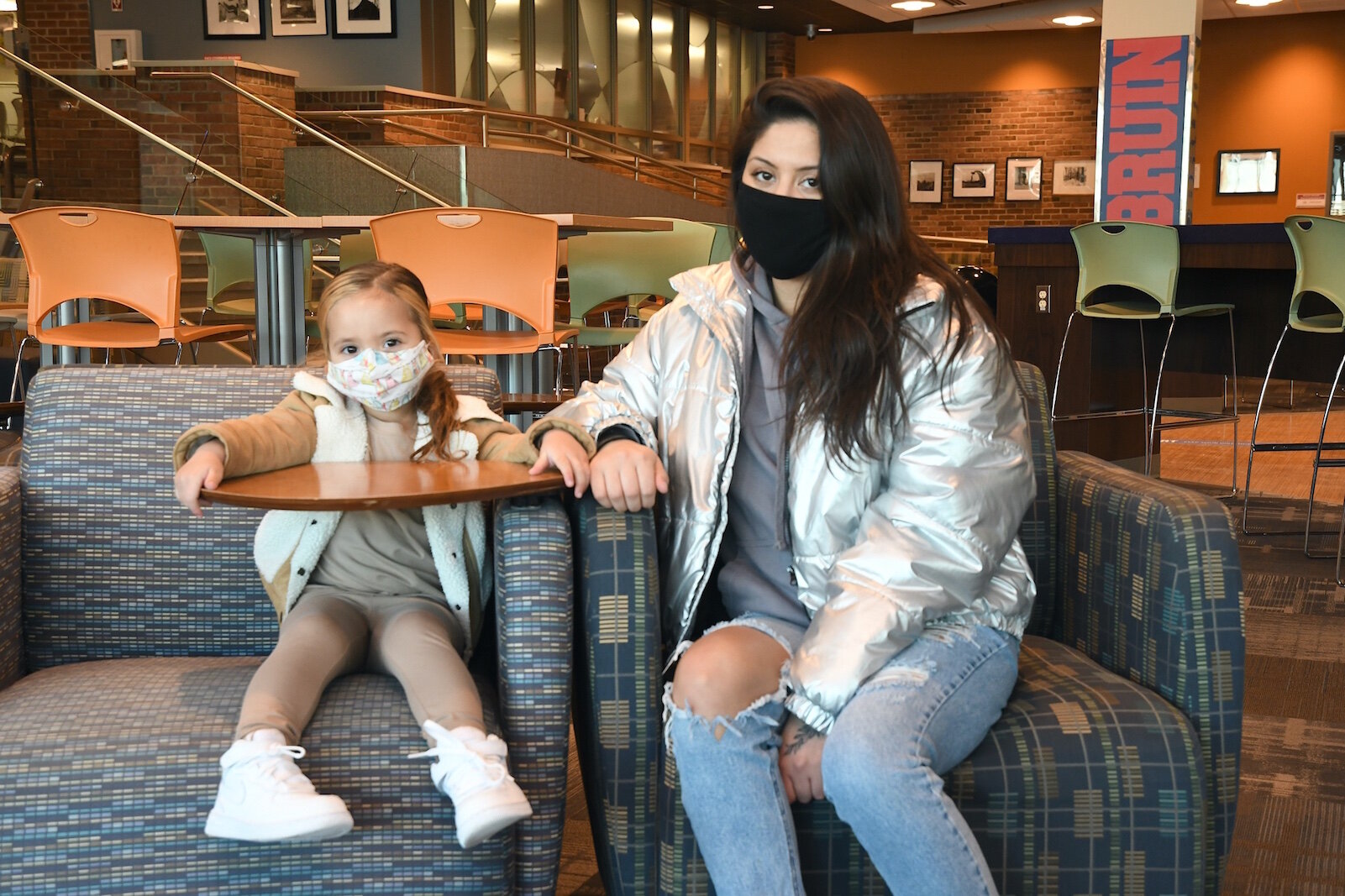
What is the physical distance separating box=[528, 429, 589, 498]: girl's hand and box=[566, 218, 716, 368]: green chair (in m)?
3.28

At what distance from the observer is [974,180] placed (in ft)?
45.9

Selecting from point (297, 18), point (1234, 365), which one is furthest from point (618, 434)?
point (297, 18)

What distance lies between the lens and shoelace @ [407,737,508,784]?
4.54 feet

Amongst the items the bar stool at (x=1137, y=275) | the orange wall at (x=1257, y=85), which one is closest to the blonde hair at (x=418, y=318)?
the bar stool at (x=1137, y=275)

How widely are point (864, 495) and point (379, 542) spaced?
2.14ft

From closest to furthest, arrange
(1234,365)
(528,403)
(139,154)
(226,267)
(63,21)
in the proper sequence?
1. (528,403)
2. (1234,365)
3. (226,267)
4. (139,154)
5. (63,21)

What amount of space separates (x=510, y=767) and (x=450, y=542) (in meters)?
0.31

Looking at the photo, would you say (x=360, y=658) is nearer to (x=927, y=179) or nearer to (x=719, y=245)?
(x=719, y=245)

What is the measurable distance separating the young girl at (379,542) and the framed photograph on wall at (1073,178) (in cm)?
1283

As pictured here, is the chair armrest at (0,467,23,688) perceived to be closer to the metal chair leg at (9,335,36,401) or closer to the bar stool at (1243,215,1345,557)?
the metal chair leg at (9,335,36,401)

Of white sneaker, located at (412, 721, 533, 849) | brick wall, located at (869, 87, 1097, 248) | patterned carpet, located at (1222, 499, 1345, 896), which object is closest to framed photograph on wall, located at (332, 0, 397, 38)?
brick wall, located at (869, 87, 1097, 248)

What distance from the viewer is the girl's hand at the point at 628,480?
151 centimetres

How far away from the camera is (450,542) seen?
1.66 meters

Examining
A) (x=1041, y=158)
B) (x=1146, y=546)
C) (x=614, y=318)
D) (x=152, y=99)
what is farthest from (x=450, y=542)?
(x=1041, y=158)
